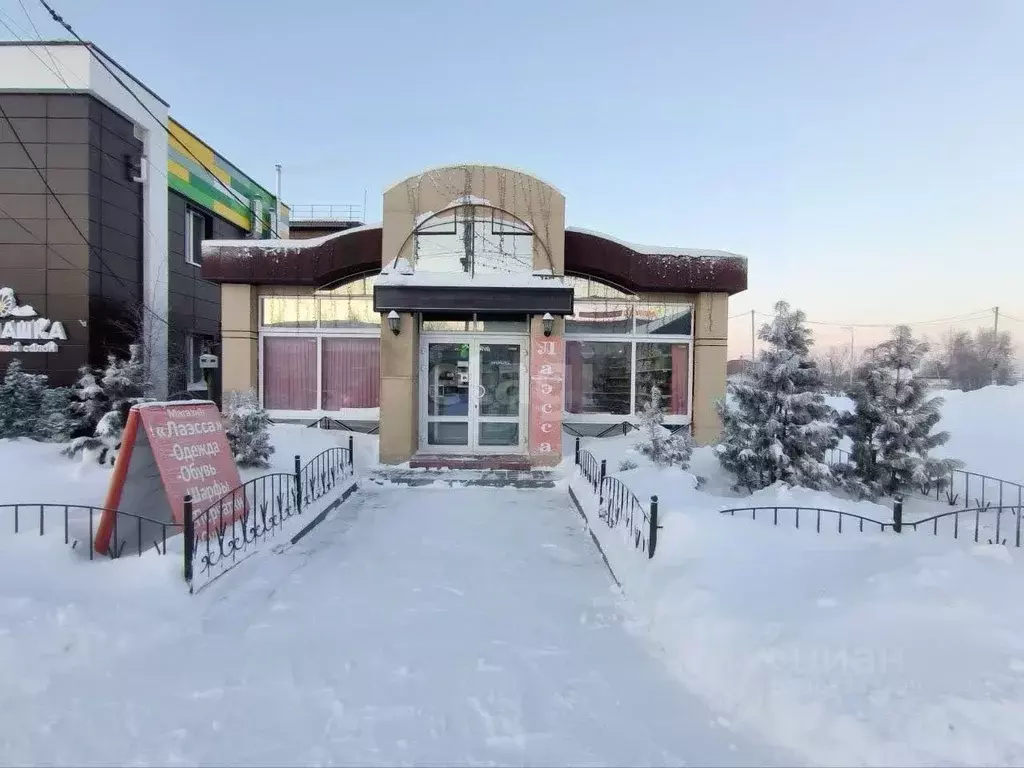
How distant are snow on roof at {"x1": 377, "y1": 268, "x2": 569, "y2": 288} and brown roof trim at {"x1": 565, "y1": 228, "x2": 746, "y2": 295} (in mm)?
1403

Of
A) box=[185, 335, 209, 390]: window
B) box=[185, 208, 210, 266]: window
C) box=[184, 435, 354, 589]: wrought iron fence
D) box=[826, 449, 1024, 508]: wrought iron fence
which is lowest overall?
box=[826, 449, 1024, 508]: wrought iron fence

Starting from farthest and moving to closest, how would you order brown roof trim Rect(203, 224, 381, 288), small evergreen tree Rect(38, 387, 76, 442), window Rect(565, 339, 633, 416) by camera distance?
window Rect(565, 339, 633, 416) → brown roof trim Rect(203, 224, 381, 288) → small evergreen tree Rect(38, 387, 76, 442)

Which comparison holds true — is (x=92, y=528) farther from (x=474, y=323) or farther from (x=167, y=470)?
(x=474, y=323)

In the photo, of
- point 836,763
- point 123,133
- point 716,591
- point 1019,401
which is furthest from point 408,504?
point 1019,401

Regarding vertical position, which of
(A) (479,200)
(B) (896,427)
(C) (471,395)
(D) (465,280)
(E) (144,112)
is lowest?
(B) (896,427)

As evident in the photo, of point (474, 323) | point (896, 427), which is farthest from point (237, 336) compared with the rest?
point (896, 427)

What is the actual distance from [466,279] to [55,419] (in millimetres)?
7949

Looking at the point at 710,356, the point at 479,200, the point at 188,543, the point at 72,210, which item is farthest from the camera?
the point at 72,210

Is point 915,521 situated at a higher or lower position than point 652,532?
lower

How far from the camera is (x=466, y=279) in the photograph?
10.7m

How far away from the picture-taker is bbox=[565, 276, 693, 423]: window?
12.4 m

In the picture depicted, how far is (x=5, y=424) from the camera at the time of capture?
10477mm

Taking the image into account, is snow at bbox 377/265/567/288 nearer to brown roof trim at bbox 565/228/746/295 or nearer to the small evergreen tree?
brown roof trim at bbox 565/228/746/295

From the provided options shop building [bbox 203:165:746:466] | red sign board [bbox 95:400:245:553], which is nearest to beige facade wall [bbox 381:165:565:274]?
shop building [bbox 203:165:746:466]
